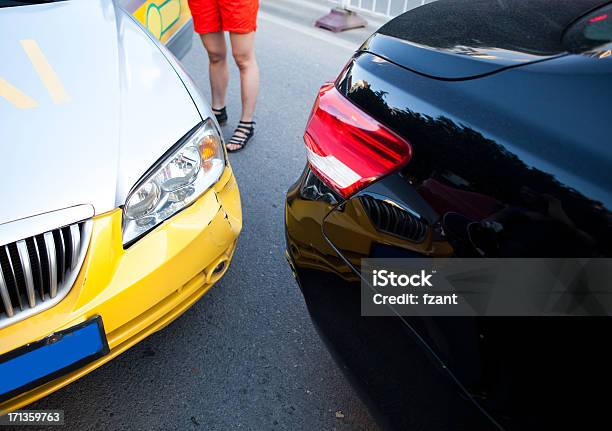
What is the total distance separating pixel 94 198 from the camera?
1.43m

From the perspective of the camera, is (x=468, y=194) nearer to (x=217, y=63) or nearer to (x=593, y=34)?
(x=593, y=34)

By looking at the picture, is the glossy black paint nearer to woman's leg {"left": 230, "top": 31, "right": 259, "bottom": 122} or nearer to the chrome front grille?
the chrome front grille

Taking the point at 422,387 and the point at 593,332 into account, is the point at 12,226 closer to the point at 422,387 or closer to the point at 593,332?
the point at 422,387

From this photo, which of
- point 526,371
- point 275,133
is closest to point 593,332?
point 526,371

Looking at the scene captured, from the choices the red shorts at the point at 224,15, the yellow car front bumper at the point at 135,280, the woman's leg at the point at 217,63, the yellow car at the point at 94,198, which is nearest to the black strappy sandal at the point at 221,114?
the woman's leg at the point at 217,63

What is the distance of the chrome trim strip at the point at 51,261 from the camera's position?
1339mm

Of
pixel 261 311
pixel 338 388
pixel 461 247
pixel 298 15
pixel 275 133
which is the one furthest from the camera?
pixel 298 15

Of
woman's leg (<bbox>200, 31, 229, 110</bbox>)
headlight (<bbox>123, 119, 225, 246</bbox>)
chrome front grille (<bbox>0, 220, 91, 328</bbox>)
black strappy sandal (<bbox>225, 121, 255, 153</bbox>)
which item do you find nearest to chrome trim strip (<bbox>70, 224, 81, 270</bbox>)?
Answer: chrome front grille (<bbox>0, 220, 91, 328</bbox>)

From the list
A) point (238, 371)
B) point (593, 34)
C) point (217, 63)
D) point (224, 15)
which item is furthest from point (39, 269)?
point (217, 63)

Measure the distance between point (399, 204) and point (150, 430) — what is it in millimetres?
1124

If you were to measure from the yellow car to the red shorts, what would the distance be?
995 millimetres

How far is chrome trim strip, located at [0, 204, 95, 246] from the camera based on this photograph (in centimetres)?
130

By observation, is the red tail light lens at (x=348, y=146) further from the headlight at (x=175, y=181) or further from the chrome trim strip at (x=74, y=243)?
the chrome trim strip at (x=74, y=243)

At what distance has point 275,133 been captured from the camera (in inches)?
136
